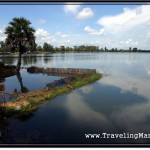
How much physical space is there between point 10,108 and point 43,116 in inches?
139

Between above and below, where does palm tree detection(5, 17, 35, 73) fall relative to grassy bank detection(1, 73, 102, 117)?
above

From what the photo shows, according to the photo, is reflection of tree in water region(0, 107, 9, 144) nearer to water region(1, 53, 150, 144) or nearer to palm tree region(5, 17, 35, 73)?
water region(1, 53, 150, 144)

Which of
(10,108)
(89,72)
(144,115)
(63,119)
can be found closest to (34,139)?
(63,119)

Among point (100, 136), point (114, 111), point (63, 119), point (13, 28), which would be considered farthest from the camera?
point (13, 28)

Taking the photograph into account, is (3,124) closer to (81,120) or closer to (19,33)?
(81,120)

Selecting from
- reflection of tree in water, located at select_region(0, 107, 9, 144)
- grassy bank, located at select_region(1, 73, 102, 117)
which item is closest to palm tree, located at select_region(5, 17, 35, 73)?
grassy bank, located at select_region(1, 73, 102, 117)

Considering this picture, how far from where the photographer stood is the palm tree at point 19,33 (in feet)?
160

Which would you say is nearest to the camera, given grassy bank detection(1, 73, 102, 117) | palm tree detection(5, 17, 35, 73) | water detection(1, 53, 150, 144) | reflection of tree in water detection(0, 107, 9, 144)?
water detection(1, 53, 150, 144)

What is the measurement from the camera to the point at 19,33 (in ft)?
160

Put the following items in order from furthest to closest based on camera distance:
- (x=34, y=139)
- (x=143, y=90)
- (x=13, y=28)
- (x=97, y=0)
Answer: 1. (x=13, y=28)
2. (x=143, y=90)
3. (x=34, y=139)
4. (x=97, y=0)

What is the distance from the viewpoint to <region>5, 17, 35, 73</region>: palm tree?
4862cm

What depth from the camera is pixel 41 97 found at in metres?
24.8

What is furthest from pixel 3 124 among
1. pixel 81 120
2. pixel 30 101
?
pixel 81 120

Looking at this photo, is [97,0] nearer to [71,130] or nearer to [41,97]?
[71,130]
